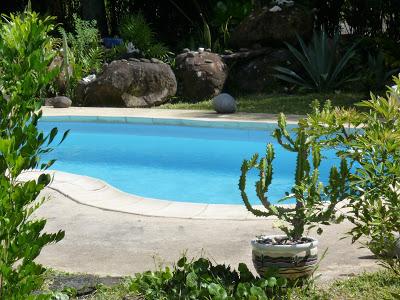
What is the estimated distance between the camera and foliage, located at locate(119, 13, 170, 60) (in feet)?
49.9

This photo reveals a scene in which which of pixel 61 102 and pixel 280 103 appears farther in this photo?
pixel 61 102

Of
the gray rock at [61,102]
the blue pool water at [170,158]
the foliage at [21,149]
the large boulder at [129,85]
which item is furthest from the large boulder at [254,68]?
the foliage at [21,149]

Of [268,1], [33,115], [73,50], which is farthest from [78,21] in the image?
[33,115]

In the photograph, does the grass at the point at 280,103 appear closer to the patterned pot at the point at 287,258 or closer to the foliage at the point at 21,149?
the patterned pot at the point at 287,258

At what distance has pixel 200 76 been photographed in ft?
→ 45.7

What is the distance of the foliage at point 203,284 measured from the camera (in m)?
3.41

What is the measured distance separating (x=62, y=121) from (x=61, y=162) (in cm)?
166

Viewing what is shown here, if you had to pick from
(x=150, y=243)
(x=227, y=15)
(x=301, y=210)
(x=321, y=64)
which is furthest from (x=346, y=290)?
(x=227, y=15)

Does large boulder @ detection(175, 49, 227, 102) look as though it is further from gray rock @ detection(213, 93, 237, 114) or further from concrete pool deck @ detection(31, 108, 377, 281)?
concrete pool deck @ detection(31, 108, 377, 281)

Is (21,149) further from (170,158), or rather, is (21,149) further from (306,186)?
(170,158)

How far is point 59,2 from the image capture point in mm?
18875

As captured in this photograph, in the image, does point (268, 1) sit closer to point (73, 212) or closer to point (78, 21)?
point (78, 21)

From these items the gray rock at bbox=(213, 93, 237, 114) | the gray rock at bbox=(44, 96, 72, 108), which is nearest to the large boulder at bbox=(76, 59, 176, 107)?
the gray rock at bbox=(44, 96, 72, 108)

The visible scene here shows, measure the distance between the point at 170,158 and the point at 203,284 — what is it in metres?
7.05
